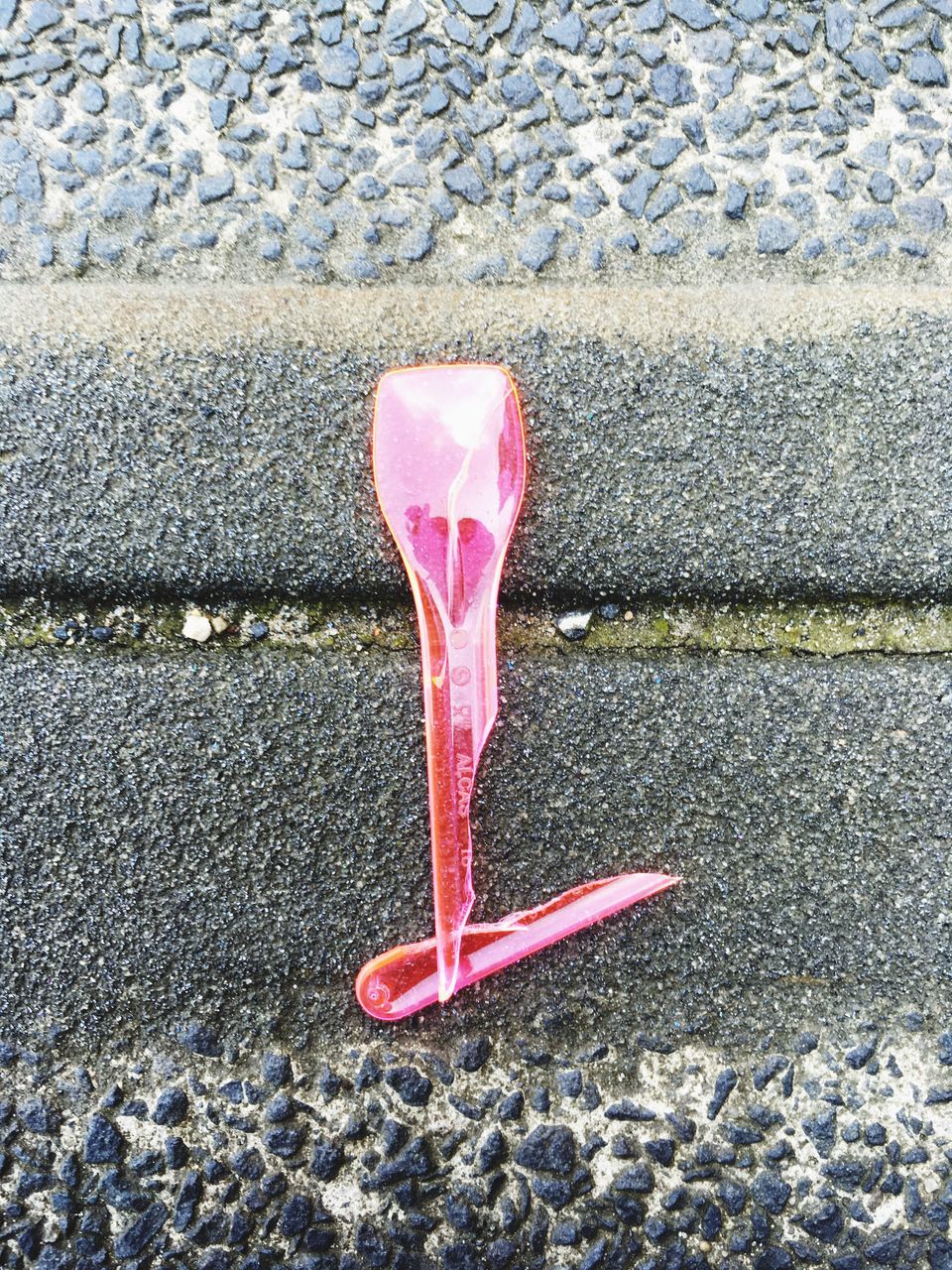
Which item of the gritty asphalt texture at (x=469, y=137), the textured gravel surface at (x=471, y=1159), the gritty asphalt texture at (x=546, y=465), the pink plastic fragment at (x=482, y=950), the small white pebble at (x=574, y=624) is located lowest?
the textured gravel surface at (x=471, y=1159)

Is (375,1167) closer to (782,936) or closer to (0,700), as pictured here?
(782,936)

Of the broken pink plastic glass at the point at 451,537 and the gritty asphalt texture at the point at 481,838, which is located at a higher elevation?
the broken pink plastic glass at the point at 451,537

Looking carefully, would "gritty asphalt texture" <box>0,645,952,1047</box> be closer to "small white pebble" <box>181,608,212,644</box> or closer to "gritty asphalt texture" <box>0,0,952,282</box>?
"small white pebble" <box>181,608,212,644</box>

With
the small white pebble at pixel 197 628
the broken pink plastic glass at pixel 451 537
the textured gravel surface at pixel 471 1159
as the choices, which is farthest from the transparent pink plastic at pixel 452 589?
the small white pebble at pixel 197 628

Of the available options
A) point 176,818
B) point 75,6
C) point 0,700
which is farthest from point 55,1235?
point 75,6

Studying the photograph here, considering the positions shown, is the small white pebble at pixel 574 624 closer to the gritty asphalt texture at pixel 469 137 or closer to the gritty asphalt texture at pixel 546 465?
the gritty asphalt texture at pixel 546 465

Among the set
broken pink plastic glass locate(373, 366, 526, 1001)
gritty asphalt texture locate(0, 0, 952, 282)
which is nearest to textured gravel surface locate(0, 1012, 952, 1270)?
broken pink plastic glass locate(373, 366, 526, 1001)
